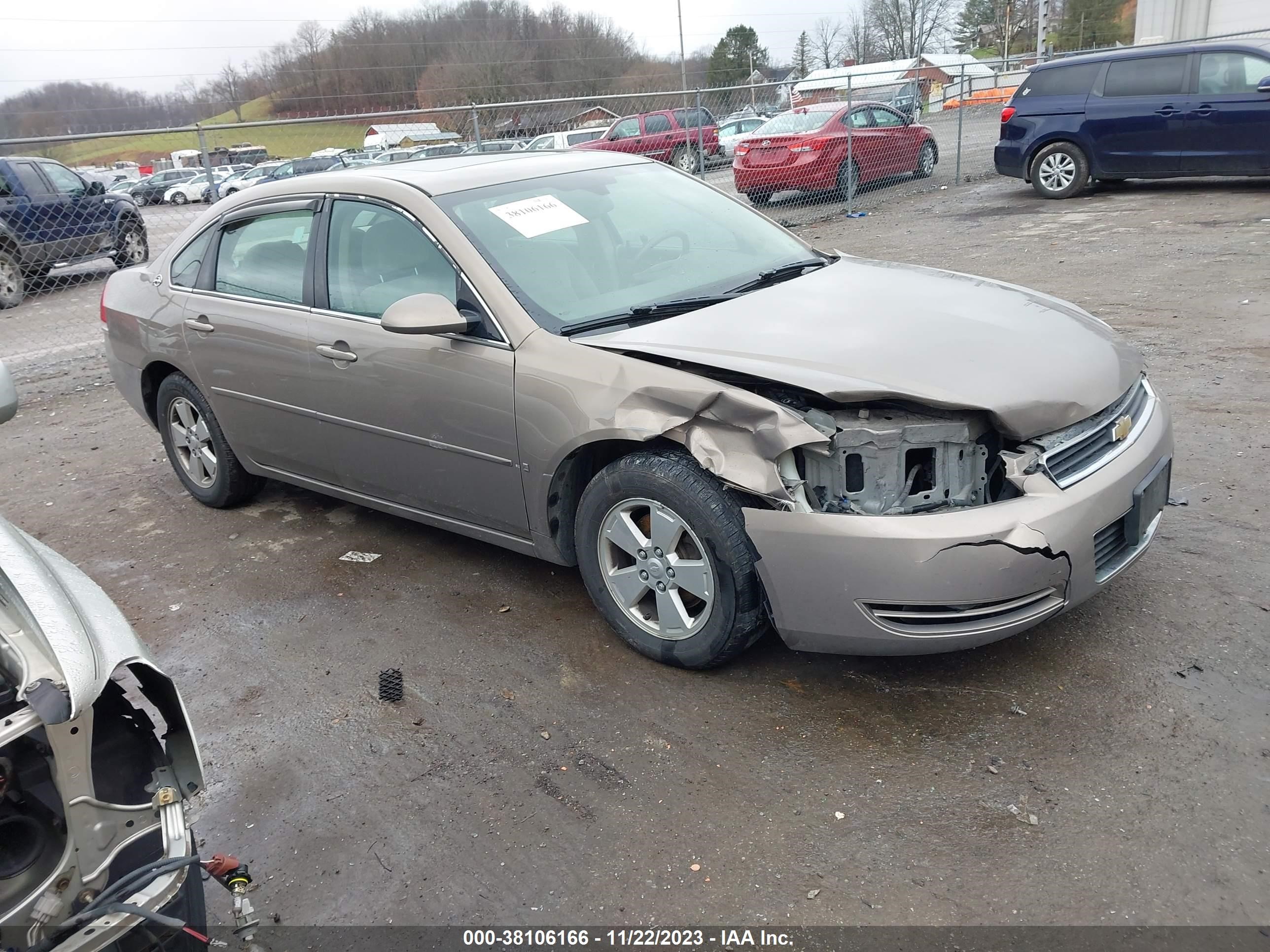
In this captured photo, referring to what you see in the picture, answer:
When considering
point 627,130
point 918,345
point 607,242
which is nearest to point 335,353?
point 607,242

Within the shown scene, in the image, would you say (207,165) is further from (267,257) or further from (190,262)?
(267,257)

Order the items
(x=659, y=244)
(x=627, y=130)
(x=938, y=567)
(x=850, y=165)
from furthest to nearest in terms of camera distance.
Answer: (x=627, y=130) < (x=850, y=165) < (x=659, y=244) < (x=938, y=567)

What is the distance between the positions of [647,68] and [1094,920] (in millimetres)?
52789

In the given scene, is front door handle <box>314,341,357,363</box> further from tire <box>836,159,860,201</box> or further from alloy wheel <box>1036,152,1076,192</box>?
alloy wheel <box>1036,152,1076,192</box>

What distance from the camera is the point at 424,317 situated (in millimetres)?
3627

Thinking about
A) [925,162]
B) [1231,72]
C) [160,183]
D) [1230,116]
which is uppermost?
[1231,72]

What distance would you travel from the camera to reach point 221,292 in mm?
4875

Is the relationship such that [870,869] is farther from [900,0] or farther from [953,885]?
[900,0]

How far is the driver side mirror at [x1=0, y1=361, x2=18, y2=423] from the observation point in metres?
3.00

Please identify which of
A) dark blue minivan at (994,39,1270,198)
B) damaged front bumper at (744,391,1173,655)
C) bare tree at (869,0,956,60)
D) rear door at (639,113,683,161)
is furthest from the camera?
bare tree at (869,0,956,60)

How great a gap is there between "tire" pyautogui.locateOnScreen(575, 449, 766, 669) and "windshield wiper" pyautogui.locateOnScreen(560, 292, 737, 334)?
21.6 inches

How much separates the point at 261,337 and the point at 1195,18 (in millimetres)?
41980

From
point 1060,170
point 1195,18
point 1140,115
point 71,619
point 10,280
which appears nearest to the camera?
point 71,619

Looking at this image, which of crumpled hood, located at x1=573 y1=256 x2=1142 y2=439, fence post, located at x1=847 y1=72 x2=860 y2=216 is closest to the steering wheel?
crumpled hood, located at x1=573 y1=256 x2=1142 y2=439
